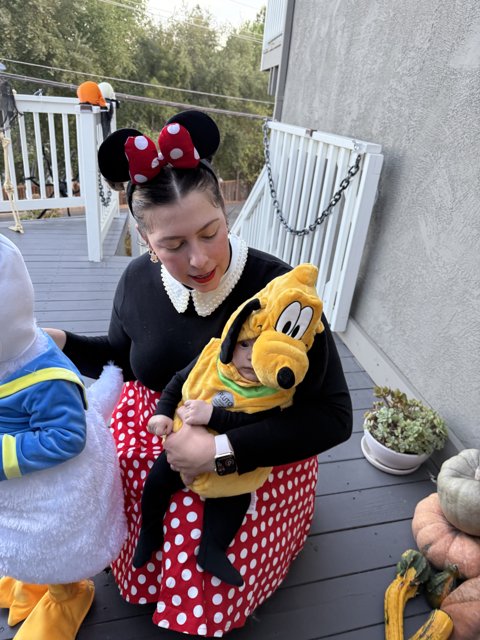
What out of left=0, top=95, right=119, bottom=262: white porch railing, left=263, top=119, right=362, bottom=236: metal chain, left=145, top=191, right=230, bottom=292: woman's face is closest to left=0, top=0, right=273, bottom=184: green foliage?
left=0, top=95, right=119, bottom=262: white porch railing

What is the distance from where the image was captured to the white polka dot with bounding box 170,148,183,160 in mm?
982

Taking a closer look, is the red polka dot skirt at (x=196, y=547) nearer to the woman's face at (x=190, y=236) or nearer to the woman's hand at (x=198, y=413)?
the woman's hand at (x=198, y=413)

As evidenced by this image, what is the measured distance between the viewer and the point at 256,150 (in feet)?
67.6

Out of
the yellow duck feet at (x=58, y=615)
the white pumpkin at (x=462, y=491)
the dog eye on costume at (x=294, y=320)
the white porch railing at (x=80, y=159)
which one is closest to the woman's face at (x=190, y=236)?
the dog eye on costume at (x=294, y=320)

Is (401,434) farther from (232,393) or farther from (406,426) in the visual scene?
(232,393)

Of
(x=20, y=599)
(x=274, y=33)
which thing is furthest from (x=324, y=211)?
(x=274, y=33)

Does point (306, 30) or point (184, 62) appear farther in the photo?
point (184, 62)

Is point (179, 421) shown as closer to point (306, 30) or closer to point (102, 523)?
point (102, 523)

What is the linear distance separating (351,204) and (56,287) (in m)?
2.29

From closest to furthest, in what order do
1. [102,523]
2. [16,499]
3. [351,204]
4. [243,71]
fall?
1. [16,499]
2. [102,523]
3. [351,204]
4. [243,71]

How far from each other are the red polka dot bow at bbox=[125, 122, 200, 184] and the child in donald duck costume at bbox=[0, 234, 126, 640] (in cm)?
31

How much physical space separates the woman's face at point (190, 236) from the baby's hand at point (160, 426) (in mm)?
352

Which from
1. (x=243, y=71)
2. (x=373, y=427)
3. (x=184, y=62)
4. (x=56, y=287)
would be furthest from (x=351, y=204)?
(x=243, y=71)

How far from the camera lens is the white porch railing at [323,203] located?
2453mm
